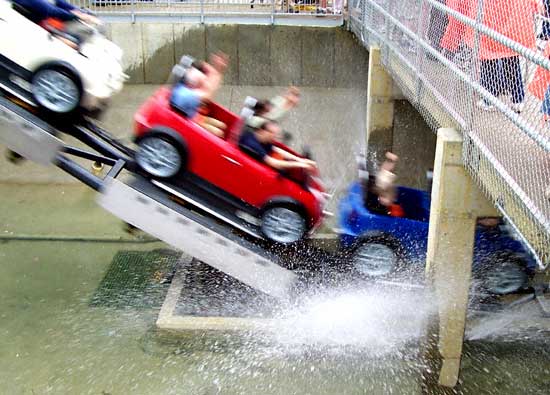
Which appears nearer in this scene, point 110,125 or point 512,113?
point 512,113

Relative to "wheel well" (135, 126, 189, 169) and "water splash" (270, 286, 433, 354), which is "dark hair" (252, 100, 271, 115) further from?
"water splash" (270, 286, 433, 354)

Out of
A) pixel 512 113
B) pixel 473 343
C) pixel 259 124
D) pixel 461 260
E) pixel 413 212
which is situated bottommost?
pixel 473 343

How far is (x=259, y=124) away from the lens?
21.1 ft

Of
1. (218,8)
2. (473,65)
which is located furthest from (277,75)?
(473,65)

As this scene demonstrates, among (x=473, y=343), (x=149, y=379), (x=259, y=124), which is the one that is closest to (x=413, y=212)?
(x=473, y=343)

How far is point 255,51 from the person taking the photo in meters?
9.98

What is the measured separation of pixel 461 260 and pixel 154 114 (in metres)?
2.84

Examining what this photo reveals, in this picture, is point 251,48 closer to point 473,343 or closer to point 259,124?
point 259,124

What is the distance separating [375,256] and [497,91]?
2750 millimetres

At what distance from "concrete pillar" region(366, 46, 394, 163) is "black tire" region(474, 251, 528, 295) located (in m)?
2.58

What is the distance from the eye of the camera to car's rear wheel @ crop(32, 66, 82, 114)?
601 cm

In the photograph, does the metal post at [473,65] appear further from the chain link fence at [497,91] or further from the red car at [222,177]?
the red car at [222,177]

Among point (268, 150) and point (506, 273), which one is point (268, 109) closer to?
point (268, 150)

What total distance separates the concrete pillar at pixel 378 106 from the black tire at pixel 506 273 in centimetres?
258
